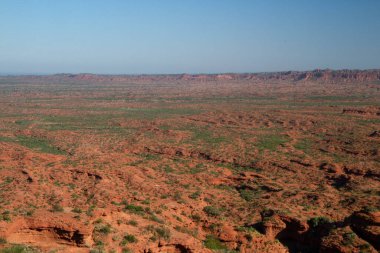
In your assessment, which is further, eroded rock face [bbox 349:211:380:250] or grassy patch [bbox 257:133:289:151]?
grassy patch [bbox 257:133:289:151]

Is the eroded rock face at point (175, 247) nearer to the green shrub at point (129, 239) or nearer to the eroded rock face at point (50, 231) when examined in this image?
Answer: the green shrub at point (129, 239)

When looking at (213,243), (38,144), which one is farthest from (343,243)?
(38,144)

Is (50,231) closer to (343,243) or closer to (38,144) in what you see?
(343,243)

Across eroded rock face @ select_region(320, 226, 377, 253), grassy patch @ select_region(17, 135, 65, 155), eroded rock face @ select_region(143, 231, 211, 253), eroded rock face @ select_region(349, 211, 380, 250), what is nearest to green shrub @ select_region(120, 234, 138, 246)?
eroded rock face @ select_region(143, 231, 211, 253)

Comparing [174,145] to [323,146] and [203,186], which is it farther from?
[323,146]

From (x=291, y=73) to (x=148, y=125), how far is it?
150 m

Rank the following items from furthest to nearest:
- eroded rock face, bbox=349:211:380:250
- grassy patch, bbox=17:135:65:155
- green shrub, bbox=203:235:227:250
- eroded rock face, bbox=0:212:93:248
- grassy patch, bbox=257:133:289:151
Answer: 1. grassy patch, bbox=257:133:289:151
2. grassy patch, bbox=17:135:65:155
3. green shrub, bbox=203:235:227:250
4. eroded rock face, bbox=349:211:380:250
5. eroded rock face, bbox=0:212:93:248

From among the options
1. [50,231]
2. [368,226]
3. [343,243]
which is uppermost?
[50,231]

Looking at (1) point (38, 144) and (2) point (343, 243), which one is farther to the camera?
(1) point (38, 144)

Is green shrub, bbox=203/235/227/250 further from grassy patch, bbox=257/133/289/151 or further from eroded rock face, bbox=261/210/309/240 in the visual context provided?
grassy patch, bbox=257/133/289/151

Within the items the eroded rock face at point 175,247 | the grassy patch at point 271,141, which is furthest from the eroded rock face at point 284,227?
the grassy patch at point 271,141

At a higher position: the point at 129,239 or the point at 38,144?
the point at 129,239

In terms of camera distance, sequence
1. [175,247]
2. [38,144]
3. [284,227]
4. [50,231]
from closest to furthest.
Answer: [50,231] → [175,247] → [284,227] → [38,144]

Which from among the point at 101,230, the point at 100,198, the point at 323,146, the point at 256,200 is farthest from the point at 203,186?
the point at 323,146
